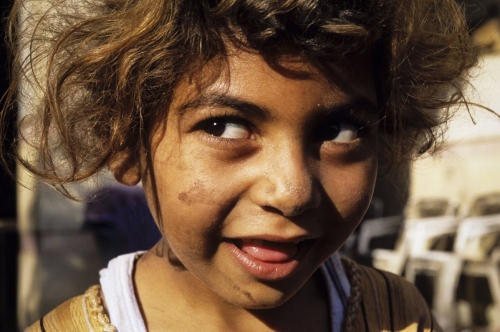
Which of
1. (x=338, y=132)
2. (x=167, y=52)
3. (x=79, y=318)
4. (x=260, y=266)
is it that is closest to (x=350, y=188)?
(x=338, y=132)

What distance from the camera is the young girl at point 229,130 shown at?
1013 millimetres

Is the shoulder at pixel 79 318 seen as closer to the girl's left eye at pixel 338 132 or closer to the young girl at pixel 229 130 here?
the young girl at pixel 229 130

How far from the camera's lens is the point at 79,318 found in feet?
3.94

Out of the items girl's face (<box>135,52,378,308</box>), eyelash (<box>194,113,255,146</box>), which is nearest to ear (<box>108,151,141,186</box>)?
girl's face (<box>135,52,378,308</box>)

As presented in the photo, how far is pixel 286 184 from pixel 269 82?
17 cm

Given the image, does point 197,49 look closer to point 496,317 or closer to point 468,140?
point 468,140

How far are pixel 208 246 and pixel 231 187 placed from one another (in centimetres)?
12

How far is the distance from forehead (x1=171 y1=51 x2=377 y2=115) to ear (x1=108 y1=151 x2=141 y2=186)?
8.2 inches

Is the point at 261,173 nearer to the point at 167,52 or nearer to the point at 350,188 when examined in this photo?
the point at 350,188

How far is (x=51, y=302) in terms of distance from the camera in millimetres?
2641

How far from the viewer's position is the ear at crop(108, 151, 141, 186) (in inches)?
47.9

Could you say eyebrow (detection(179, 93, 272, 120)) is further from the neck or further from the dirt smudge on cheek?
the neck

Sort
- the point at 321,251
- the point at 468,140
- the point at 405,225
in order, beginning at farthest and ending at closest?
the point at 405,225 < the point at 468,140 < the point at 321,251

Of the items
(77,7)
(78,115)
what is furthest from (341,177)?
(77,7)
